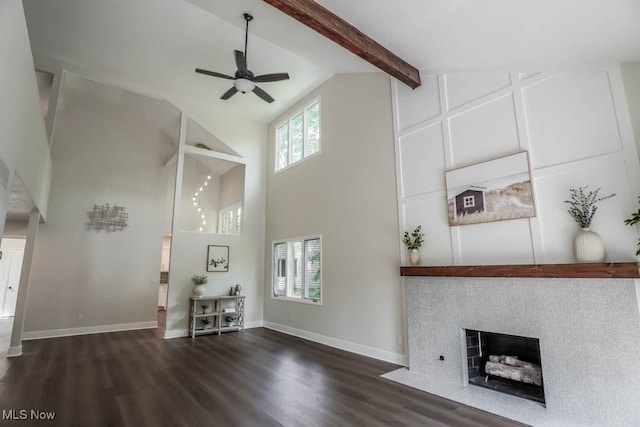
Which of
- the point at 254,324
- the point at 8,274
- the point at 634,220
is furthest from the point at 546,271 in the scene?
the point at 8,274

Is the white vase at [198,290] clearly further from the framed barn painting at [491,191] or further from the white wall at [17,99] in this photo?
the framed barn painting at [491,191]

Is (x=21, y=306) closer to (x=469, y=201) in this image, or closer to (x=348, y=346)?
(x=348, y=346)

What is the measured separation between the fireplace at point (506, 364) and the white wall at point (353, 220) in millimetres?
1050

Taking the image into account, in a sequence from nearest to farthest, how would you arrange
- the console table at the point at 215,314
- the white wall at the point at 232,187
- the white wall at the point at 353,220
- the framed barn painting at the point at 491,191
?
the framed barn painting at the point at 491,191 < the white wall at the point at 353,220 < the console table at the point at 215,314 < the white wall at the point at 232,187

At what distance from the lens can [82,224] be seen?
7.39m

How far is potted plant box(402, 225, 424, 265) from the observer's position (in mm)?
4562

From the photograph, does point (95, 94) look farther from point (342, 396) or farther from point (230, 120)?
point (342, 396)

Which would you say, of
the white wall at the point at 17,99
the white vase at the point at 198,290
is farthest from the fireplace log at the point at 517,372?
the white vase at the point at 198,290

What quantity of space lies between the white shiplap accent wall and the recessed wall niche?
600 centimetres

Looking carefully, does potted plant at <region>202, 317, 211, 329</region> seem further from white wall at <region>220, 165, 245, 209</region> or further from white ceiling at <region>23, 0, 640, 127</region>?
white ceiling at <region>23, 0, 640, 127</region>

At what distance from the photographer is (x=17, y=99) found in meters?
3.08

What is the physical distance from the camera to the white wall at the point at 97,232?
6969 millimetres

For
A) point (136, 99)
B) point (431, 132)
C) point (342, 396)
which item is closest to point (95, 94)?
point (136, 99)

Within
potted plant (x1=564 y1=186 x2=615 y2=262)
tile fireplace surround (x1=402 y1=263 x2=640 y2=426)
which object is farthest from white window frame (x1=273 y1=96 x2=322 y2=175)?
potted plant (x1=564 y1=186 x2=615 y2=262)
